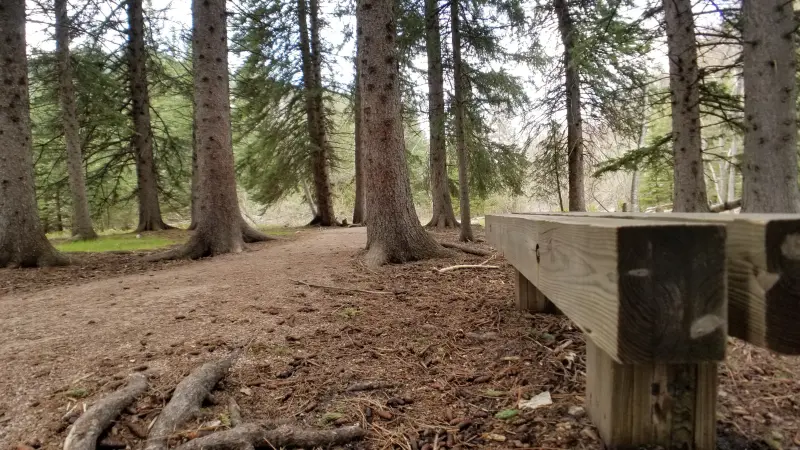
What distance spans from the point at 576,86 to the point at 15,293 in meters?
10.2

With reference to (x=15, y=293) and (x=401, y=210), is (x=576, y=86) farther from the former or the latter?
(x=15, y=293)

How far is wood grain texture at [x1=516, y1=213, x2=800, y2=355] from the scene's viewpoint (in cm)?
95

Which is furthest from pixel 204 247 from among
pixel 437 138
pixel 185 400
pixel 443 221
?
pixel 443 221

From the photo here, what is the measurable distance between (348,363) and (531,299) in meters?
1.53

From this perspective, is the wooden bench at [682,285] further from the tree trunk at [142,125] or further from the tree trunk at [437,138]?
the tree trunk at [142,125]

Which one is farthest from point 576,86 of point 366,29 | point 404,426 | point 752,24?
point 404,426

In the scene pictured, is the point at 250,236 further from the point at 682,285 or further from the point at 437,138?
the point at 682,285

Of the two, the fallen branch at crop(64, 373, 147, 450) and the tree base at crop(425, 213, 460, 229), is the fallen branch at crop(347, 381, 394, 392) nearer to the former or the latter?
the fallen branch at crop(64, 373, 147, 450)

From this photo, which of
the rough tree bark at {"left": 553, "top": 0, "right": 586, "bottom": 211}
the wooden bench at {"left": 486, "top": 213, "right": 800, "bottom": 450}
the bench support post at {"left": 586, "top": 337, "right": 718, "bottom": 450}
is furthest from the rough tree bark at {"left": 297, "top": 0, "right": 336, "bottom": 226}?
the wooden bench at {"left": 486, "top": 213, "right": 800, "bottom": 450}

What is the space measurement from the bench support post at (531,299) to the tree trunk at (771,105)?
3079 millimetres

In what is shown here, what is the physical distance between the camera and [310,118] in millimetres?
16531

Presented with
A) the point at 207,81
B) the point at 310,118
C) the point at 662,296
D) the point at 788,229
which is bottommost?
the point at 662,296

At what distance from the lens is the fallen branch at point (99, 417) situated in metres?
1.72

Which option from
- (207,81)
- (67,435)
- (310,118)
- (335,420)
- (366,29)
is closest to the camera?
(67,435)
